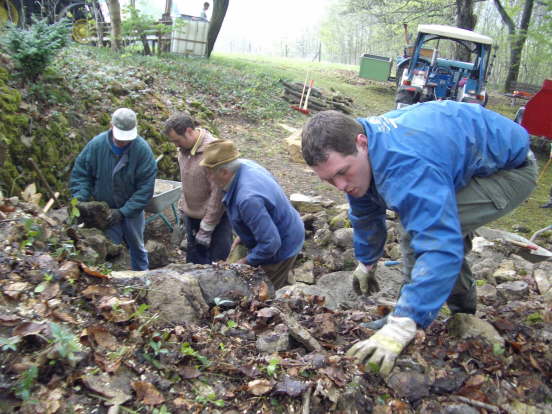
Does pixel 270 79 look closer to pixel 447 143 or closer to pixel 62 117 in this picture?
pixel 62 117

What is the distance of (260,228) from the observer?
10.6 feet

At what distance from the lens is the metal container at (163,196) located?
492cm


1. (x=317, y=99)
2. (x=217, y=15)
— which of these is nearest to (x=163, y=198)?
(x=317, y=99)

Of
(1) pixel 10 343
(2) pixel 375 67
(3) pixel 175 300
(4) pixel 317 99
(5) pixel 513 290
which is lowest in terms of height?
(5) pixel 513 290

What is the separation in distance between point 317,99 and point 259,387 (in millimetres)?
11250

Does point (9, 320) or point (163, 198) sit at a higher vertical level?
point (9, 320)

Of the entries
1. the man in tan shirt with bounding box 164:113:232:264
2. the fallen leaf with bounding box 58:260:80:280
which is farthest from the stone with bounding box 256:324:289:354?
the man in tan shirt with bounding box 164:113:232:264

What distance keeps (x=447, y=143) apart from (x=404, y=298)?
727 mm

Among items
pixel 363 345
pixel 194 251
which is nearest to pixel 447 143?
pixel 363 345

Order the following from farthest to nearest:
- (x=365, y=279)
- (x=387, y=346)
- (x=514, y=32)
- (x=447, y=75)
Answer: (x=514, y=32)
(x=447, y=75)
(x=365, y=279)
(x=387, y=346)

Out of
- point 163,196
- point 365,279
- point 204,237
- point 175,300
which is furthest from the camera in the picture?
point 163,196

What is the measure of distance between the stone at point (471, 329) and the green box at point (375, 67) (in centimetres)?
1371

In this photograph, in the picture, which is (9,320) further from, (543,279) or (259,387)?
(543,279)

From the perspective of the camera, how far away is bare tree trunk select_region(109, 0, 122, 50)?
10.5 metres
